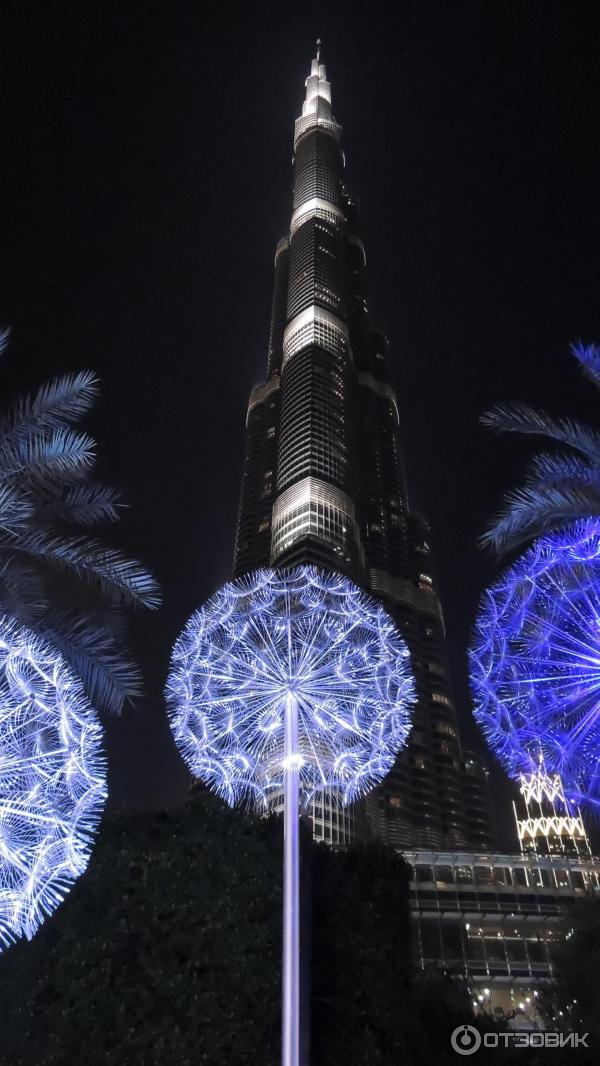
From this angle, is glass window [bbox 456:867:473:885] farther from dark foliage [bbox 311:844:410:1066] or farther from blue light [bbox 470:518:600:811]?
blue light [bbox 470:518:600:811]

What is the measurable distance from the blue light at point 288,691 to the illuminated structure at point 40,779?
12.6ft

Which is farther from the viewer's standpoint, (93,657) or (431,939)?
(431,939)

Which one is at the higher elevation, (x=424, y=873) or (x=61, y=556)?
(x=424, y=873)

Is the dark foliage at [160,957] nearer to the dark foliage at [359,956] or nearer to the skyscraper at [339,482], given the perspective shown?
the dark foliage at [359,956]

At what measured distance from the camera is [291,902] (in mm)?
15742

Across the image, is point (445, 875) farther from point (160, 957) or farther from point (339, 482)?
point (339, 482)

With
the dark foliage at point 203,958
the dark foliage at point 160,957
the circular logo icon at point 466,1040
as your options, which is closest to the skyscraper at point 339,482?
→ the circular logo icon at point 466,1040

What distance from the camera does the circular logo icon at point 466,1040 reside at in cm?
2384

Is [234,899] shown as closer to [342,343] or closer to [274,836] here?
[274,836]

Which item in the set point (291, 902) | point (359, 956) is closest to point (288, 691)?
point (291, 902)

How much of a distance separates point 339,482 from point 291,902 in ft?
361

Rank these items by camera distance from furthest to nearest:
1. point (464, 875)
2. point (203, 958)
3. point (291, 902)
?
point (464, 875) < point (203, 958) < point (291, 902)

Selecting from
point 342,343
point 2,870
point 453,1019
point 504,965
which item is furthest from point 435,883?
point 342,343

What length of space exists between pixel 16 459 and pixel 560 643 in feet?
46.7
